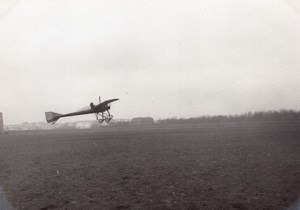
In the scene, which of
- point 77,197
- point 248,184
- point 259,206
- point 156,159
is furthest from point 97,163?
point 259,206

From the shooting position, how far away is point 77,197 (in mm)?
11016

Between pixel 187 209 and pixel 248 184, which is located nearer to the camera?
pixel 187 209

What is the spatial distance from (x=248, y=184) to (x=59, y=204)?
274 inches

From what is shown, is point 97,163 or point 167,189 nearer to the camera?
point 167,189

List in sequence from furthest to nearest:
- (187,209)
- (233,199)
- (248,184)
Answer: (248,184) < (233,199) < (187,209)

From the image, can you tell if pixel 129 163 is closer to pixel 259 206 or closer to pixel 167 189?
pixel 167 189

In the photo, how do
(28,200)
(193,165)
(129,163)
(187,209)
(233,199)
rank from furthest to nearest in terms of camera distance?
(129,163)
(193,165)
(28,200)
(233,199)
(187,209)

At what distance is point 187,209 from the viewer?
9359mm

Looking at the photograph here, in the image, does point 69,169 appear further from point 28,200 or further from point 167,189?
point 167,189

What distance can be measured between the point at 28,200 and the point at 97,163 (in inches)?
312

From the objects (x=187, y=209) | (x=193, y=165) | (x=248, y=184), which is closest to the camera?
(x=187, y=209)

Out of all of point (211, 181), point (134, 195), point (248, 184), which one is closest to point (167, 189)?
point (134, 195)

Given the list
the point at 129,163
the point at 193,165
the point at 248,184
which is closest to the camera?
the point at 248,184

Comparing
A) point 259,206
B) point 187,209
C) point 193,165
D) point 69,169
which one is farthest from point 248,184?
point 69,169
